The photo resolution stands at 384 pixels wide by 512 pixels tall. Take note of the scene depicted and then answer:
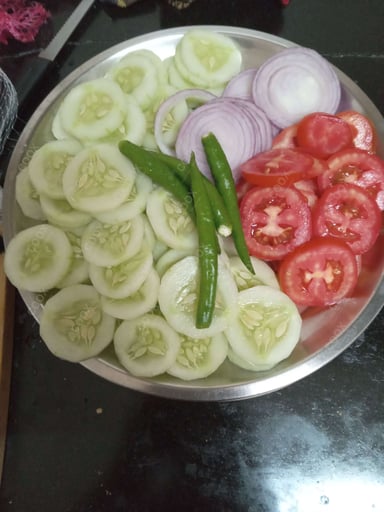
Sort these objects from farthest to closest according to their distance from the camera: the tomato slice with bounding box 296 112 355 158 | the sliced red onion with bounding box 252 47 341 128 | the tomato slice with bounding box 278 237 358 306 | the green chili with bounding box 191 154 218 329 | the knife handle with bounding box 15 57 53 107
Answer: the knife handle with bounding box 15 57 53 107
the sliced red onion with bounding box 252 47 341 128
the tomato slice with bounding box 296 112 355 158
the tomato slice with bounding box 278 237 358 306
the green chili with bounding box 191 154 218 329

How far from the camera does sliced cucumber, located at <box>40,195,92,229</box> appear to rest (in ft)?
5.07

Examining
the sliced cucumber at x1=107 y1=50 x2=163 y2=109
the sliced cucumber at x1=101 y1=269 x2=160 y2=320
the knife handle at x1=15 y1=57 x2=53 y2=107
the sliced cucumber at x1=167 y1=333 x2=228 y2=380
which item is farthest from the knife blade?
the sliced cucumber at x1=167 y1=333 x2=228 y2=380

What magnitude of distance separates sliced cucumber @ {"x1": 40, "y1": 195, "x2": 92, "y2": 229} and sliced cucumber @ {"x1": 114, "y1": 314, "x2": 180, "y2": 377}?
38 cm

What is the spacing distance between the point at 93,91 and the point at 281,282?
97 cm

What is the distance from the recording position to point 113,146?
1.61m

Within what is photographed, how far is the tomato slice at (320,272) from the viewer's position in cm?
150

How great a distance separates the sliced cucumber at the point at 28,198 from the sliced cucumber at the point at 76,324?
0.36 meters

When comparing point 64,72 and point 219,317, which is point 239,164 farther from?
point 64,72

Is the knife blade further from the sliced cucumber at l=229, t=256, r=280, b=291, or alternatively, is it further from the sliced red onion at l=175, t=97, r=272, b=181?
the sliced cucumber at l=229, t=256, r=280, b=291

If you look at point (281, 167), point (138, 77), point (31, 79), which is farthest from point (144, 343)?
point (31, 79)

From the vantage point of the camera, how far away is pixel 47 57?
86.0 inches

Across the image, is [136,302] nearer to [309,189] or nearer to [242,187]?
[242,187]

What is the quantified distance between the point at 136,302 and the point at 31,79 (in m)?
1.27

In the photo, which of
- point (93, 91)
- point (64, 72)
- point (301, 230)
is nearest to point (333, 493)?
point (301, 230)
